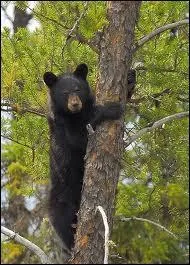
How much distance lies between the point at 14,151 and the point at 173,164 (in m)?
4.48

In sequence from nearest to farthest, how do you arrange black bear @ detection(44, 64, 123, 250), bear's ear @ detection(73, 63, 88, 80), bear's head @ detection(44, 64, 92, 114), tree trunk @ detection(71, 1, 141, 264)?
tree trunk @ detection(71, 1, 141, 264), black bear @ detection(44, 64, 123, 250), bear's head @ detection(44, 64, 92, 114), bear's ear @ detection(73, 63, 88, 80)

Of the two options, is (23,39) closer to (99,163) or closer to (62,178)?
(62,178)

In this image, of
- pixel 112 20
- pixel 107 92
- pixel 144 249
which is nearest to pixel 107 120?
pixel 107 92

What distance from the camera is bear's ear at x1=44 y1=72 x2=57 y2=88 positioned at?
4.83 meters

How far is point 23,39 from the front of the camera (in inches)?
201

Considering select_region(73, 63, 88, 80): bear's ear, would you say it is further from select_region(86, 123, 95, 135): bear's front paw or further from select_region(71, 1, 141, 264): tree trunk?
select_region(86, 123, 95, 135): bear's front paw

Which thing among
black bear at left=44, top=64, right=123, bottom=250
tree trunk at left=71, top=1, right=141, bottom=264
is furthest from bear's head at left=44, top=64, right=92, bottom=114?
tree trunk at left=71, top=1, right=141, bottom=264

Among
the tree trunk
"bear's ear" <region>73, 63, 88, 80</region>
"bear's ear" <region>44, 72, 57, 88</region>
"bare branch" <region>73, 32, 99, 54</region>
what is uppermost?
"bare branch" <region>73, 32, 99, 54</region>

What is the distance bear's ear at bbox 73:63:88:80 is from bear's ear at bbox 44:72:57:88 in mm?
175

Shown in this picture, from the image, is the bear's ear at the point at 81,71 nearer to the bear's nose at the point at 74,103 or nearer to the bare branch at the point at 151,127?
the bear's nose at the point at 74,103

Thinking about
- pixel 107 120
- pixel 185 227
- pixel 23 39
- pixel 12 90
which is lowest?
pixel 185 227

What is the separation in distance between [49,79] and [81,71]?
10.4 inches

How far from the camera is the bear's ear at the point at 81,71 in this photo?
195 inches

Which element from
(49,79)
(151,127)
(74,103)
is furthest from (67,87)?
(151,127)
